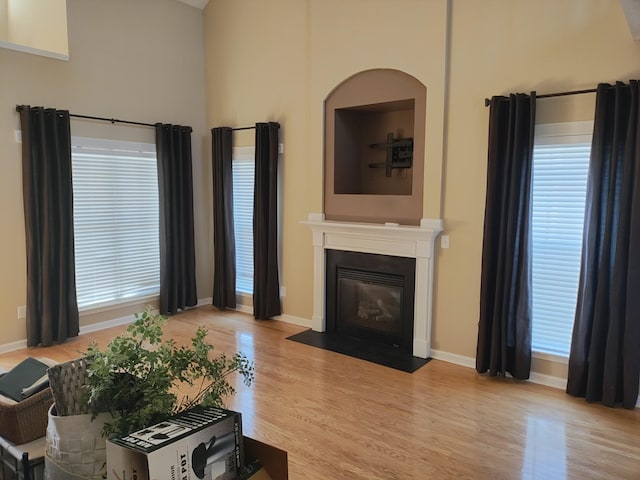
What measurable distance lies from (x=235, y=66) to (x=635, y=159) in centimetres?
453

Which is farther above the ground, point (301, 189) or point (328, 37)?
point (328, 37)

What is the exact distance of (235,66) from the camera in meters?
5.85

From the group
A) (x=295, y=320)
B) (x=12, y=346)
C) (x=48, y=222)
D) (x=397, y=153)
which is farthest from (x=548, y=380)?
(x=12, y=346)

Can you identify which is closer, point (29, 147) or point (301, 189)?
point (29, 147)

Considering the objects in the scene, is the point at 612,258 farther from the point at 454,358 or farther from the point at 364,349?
the point at 364,349

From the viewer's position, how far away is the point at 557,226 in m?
3.73

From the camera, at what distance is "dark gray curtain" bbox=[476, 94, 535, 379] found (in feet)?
12.1

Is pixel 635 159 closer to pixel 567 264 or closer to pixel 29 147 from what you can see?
pixel 567 264

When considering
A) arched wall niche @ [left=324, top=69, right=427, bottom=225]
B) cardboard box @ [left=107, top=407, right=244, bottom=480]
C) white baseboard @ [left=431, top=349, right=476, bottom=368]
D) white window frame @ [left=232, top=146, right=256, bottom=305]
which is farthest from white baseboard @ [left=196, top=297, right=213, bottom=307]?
cardboard box @ [left=107, top=407, right=244, bottom=480]

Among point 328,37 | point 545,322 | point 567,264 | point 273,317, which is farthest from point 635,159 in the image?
point 273,317

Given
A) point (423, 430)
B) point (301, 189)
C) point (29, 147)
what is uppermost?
point (29, 147)

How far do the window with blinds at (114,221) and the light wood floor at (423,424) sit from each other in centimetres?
106

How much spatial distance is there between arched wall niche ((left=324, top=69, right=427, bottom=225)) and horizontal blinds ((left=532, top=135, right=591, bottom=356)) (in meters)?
1.07

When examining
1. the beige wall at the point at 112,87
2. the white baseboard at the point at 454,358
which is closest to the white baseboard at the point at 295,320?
the beige wall at the point at 112,87
